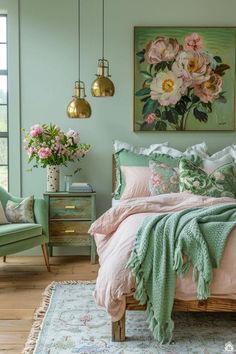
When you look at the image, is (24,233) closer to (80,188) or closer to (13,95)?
(80,188)

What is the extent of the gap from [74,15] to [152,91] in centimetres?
108

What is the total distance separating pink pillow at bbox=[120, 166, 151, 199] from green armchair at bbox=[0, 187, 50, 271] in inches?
29.8

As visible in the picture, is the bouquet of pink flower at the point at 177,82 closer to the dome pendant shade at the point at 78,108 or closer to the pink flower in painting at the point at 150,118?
the pink flower in painting at the point at 150,118

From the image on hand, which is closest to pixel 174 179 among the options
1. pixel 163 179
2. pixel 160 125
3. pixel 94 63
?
pixel 163 179

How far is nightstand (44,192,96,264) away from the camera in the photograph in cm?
490

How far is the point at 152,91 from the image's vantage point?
5.22 metres

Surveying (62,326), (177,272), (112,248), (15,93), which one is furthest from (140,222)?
(15,93)

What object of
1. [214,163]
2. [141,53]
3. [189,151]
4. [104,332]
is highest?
[141,53]

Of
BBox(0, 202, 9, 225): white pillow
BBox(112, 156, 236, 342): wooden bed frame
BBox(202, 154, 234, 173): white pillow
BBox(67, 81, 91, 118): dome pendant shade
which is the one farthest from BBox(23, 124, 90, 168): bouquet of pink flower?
BBox(112, 156, 236, 342): wooden bed frame

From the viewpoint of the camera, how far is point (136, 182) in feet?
15.5

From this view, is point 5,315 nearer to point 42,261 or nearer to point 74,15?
point 42,261

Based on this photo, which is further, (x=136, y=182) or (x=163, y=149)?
(x=163, y=149)

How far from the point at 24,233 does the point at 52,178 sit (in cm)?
80

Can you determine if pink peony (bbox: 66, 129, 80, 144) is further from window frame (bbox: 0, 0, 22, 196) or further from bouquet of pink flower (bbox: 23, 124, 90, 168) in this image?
window frame (bbox: 0, 0, 22, 196)
